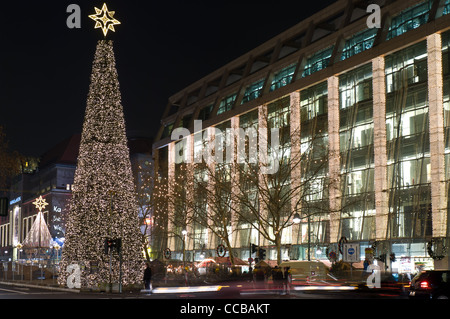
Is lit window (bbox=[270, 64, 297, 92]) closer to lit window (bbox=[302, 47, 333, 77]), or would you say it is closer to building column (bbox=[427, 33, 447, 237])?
lit window (bbox=[302, 47, 333, 77])

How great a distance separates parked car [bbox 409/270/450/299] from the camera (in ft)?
79.7

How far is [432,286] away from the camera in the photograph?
2447 cm

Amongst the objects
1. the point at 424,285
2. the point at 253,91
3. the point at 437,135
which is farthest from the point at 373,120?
the point at 424,285

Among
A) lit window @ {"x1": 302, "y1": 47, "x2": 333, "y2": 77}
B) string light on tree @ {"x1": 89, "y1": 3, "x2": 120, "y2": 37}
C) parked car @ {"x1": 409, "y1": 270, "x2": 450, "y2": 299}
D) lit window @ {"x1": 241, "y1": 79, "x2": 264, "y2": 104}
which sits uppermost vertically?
lit window @ {"x1": 302, "y1": 47, "x2": 333, "y2": 77}

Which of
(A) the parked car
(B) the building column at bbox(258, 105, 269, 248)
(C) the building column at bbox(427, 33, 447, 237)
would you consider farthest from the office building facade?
(A) the parked car

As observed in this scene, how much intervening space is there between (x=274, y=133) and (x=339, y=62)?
28.3ft

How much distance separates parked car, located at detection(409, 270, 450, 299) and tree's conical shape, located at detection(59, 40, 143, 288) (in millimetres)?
18141

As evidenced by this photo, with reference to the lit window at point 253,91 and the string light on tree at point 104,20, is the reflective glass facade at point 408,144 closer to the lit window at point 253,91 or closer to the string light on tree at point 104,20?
the lit window at point 253,91

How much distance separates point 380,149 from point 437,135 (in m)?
6.18

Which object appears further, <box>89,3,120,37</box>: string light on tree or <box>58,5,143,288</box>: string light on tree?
<box>89,3,120,37</box>: string light on tree

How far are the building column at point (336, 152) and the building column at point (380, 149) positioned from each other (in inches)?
152

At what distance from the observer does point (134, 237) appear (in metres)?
37.9

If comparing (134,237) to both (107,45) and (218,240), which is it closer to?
(107,45)

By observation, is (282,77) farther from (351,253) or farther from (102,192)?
(351,253)
